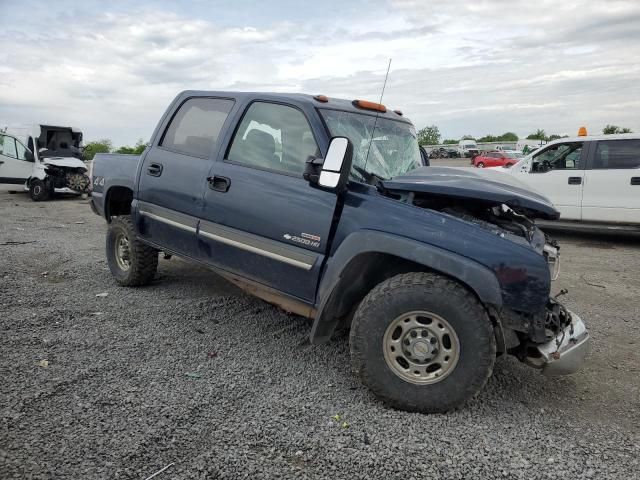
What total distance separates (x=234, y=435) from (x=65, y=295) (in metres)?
3.09

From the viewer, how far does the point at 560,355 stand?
300 centimetres

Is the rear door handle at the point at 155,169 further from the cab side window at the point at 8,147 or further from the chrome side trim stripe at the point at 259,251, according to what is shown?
the cab side window at the point at 8,147

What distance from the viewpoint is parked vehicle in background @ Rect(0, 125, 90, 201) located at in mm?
14453

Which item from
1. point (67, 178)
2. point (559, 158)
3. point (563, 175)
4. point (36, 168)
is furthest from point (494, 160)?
point (36, 168)

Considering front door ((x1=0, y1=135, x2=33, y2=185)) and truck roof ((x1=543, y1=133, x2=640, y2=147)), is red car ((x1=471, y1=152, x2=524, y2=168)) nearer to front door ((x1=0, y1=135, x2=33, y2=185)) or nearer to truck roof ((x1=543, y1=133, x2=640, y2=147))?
truck roof ((x1=543, y1=133, x2=640, y2=147))

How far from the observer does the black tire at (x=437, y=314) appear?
289 centimetres

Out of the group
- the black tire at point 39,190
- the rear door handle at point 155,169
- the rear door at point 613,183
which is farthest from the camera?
the black tire at point 39,190

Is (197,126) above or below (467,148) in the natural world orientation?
below

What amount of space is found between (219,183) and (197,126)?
78 centimetres

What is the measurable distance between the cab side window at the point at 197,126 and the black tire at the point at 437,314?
2025 millimetres

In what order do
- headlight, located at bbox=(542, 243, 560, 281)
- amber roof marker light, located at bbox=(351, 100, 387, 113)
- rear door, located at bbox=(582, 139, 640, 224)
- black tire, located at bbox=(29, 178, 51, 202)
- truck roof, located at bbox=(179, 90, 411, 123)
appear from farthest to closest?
black tire, located at bbox=(29, 178, 51, 202) < rear door, located at bbox=(582, 139, 640, 224) < amber roof marker light, located at bbox=(351, 100, 387, 113) < truck roof, located at bbox=(179, 90, 411, 123) < headlight, located at bbox=(542, 243, 560, 281)

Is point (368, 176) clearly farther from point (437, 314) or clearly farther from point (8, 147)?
point (8, 147)

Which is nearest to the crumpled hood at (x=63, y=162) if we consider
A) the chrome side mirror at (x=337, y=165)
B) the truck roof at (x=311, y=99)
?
the truck roof at (x=311, y=99)

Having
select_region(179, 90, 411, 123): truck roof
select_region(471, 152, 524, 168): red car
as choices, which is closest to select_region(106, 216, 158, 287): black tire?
select_region(179, 90, 411, 123): truck roof
